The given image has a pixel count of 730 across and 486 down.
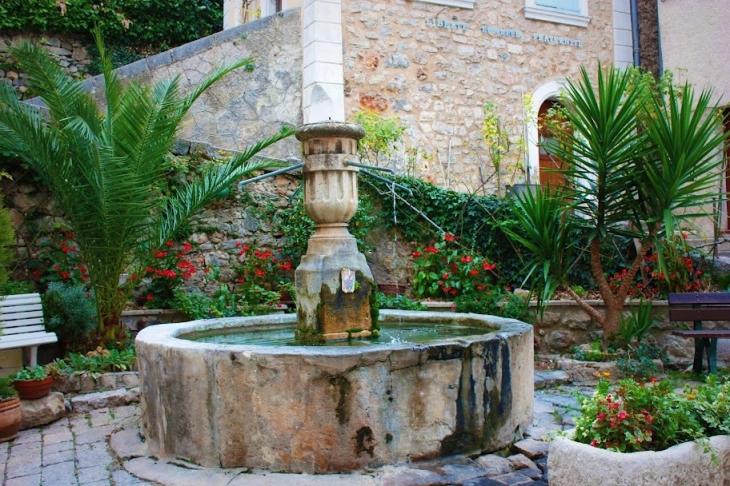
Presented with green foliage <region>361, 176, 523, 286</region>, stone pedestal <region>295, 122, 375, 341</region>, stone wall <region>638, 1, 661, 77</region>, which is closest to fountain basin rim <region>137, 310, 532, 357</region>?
stone pedestal <region>295, 122, 375, 341</region>

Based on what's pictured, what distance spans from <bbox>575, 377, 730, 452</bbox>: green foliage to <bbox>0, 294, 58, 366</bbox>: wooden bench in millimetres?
4276

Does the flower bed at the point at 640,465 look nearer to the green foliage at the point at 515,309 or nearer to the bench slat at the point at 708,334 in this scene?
the bench slat at the point at 708,334

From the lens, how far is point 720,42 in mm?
8672

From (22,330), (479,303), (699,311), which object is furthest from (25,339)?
(699,311)

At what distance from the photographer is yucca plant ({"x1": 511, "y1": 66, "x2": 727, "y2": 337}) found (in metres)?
5.66

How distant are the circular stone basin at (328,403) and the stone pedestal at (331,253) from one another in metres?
0.68

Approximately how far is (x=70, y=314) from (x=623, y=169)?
4.93m

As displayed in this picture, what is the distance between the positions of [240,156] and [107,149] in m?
1.46

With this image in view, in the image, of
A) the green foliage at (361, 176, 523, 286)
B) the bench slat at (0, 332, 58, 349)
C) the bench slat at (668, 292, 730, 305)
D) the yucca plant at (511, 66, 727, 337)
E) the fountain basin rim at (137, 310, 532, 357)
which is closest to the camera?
the fountain basin rim at (137, 310, 532, 357)

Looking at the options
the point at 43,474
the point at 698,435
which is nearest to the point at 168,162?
the point at 43,474

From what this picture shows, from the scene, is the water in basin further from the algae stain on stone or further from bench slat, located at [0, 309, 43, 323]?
bench slat, located at [0, 309, 43, 323]

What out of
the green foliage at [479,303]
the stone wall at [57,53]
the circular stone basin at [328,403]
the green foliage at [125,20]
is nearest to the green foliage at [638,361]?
the green foliage at [479,303]

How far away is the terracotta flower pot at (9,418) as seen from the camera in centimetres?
431

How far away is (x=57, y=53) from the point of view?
1145cm
